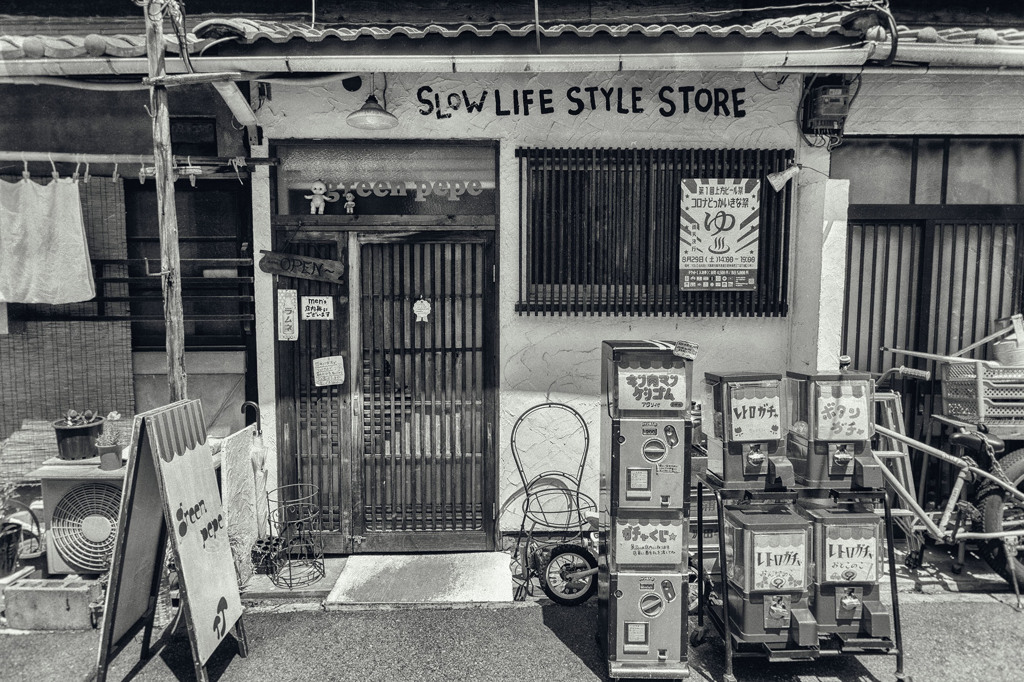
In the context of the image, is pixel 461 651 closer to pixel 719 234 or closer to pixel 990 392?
pixel 719 234

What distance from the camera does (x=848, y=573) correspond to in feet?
13.5

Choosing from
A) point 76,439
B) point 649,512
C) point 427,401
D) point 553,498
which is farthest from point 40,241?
point 649,512

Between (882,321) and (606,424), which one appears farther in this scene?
(882,321)

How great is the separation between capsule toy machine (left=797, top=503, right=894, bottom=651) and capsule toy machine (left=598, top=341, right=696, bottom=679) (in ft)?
3.26

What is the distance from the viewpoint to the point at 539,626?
473cm

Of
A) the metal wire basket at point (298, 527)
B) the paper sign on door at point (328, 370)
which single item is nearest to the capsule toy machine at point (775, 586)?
the metal wire basket at point (298, 527)

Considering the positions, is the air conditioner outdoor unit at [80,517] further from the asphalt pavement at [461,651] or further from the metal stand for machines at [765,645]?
the metal stand for machines at [765,645]

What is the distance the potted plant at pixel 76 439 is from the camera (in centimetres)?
499

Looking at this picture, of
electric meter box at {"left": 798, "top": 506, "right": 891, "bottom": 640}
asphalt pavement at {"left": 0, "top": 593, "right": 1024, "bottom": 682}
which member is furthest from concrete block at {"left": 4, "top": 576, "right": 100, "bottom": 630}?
electric meter box at {"left": 798, "top": 506, "right": 891, "bottom": 640}

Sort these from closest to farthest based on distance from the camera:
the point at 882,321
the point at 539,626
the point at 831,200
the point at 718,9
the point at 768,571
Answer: the point at 768,571 → the point at 539,626 → the point at 831,200 → the point at 882,321 → the point at 718,9

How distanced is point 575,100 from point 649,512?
12.9 feet

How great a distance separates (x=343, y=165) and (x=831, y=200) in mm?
4704

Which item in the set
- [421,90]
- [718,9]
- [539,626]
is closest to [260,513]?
[539,626]

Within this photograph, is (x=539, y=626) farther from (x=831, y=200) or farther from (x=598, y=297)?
(x=831, y=200)
